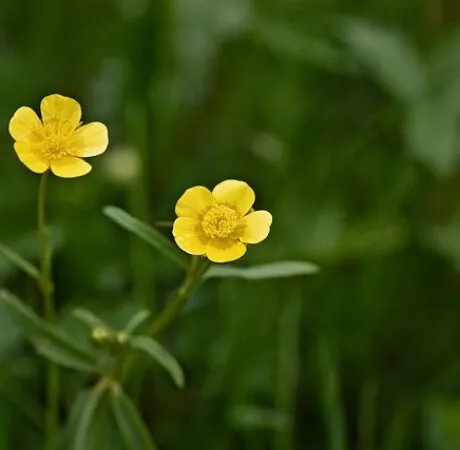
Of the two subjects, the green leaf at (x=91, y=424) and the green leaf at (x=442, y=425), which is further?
the green leaf at (x=442, y=425)

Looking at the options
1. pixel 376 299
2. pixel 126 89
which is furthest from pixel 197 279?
pixel 126 89

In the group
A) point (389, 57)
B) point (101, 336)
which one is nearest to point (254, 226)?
point (101, 336)

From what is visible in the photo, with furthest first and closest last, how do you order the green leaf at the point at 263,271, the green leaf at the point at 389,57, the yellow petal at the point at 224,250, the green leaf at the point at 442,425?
the green leaf at the point at 389,57
the green leaf at the point at 442,425
the green leaf at the point at 263,271
the yellow petal at the point at 224,250

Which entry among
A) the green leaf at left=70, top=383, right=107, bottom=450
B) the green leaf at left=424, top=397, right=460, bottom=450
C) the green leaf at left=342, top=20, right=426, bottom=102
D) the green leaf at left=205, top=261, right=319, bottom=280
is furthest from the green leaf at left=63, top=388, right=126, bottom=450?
the green leaf at left=342, top=20, right=426, bottom=102

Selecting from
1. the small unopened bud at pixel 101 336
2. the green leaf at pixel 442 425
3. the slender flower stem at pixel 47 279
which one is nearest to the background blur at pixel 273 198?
the green leaf at pixel 442 425

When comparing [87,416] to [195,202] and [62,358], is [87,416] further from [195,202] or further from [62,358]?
[195,202]

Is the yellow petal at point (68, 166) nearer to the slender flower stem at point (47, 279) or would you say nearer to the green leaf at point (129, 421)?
the slender flower stem at point (47, 279)

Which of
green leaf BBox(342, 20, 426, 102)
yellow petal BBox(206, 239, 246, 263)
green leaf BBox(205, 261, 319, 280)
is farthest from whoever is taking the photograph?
green leaf BBox(342, 20, 426, 102)

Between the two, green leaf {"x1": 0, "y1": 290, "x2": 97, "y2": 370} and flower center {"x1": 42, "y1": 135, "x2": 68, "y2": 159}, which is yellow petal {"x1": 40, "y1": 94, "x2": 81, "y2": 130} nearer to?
flower center {"x1": 42, "y1": 135, "x2": 68, "y2": 159}
